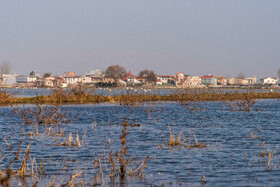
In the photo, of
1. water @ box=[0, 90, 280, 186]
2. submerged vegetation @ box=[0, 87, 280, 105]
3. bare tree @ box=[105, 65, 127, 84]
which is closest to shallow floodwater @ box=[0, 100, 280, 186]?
water @ box=[0, 90, 280, 186]

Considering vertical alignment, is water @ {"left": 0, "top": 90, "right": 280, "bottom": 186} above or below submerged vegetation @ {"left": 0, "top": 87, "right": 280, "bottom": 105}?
below

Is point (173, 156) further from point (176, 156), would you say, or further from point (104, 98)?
point (104, 98)

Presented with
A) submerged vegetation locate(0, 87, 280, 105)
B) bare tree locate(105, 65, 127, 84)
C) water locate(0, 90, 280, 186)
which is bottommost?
water locate(0, 90, 280, 186)

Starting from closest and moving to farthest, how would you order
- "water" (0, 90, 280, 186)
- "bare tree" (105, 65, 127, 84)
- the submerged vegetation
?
"water" (0, 90, 280, 186)
the submerged vegetation
"bare tree" (105, 65, 127, 84)

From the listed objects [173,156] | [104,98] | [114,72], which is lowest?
[173,156]

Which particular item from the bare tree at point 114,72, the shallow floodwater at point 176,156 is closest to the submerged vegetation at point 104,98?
the shallow floodwater at point 176,156

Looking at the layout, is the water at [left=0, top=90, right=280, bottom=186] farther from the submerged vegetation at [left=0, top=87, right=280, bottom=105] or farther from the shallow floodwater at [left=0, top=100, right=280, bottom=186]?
the submerged vegetation at [left=0, top=87, right=280, bottom=105]

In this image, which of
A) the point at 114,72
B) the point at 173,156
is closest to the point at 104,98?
the point at 173,156

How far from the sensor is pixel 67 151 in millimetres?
15539

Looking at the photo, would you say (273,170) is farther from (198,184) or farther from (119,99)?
(119,99)

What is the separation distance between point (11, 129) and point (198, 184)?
15719 millimetres

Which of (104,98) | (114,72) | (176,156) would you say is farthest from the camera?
(114,72)

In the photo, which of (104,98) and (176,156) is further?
(104,98)

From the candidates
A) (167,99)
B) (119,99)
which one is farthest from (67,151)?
(167,99)
